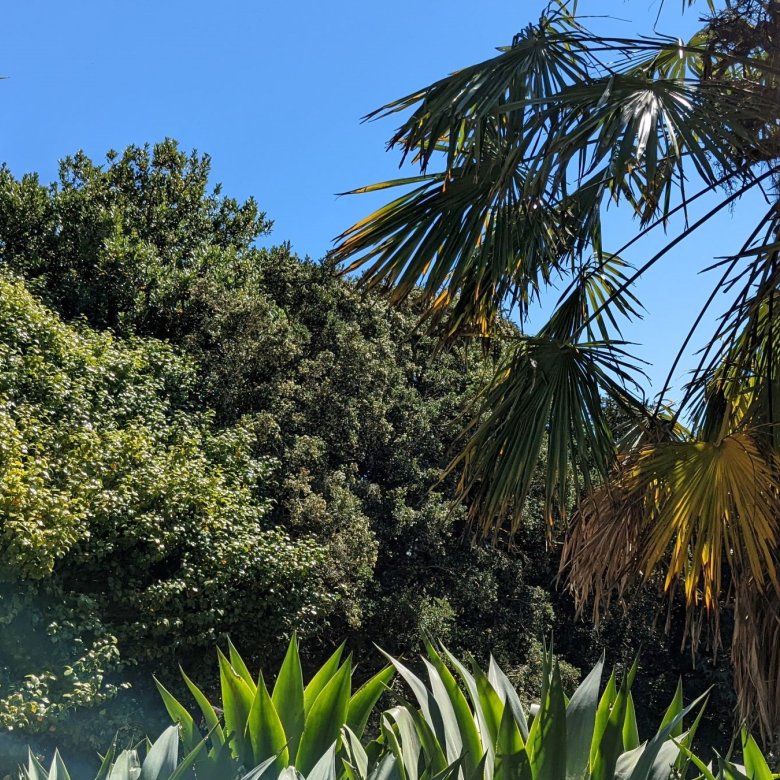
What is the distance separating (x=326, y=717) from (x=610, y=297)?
3172 millimetres

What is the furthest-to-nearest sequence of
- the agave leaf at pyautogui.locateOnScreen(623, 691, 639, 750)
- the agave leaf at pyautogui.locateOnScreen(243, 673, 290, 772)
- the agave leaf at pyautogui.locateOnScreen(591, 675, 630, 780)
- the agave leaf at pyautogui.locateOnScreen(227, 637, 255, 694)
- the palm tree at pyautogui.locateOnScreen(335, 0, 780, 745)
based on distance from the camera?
1. the palm tree at pyautogui.locateOnScreen(335, 0, 780, 745)
2. the agave leaf at pyautogui.locateOnScreen(227, 637, 255, 694)
3. the agave leaf at pyautogui.locateOnScreen(623, 691, 639, 750)
4. the agave leaf at pyautogui.locateOnScreen(243, 673, 290, 772)
5. the agave leaf at pyautogui.locateOnScreen(591, 675, 630, 780)

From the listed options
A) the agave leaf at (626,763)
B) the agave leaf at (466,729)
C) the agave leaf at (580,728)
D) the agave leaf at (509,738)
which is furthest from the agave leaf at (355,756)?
the agave leaf at (626,763)

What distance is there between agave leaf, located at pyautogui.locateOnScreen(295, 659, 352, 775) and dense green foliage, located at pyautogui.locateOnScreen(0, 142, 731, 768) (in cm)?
593

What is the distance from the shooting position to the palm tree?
4445 millimetres

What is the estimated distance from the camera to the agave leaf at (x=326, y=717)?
2.63 metres

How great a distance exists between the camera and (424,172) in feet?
17.0

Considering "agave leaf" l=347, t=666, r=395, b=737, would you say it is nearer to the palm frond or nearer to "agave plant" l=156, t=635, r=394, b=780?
"agave plant" l=156, t=635, r=394, b=780

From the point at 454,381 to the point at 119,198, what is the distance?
6297mm

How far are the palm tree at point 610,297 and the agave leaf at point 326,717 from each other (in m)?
2.25

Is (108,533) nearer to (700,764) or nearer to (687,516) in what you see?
(687,516)

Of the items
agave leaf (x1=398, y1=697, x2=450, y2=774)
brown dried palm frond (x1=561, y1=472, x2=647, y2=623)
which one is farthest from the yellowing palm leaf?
agave leaf (x1=398, y1=697, x2=450, y2=774)

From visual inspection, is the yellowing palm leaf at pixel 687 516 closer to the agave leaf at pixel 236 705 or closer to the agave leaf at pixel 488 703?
the agave leaf at pixel 488 703

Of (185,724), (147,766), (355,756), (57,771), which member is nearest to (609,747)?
(355,756)

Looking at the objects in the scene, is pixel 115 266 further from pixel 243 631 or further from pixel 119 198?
pixel 243 631
